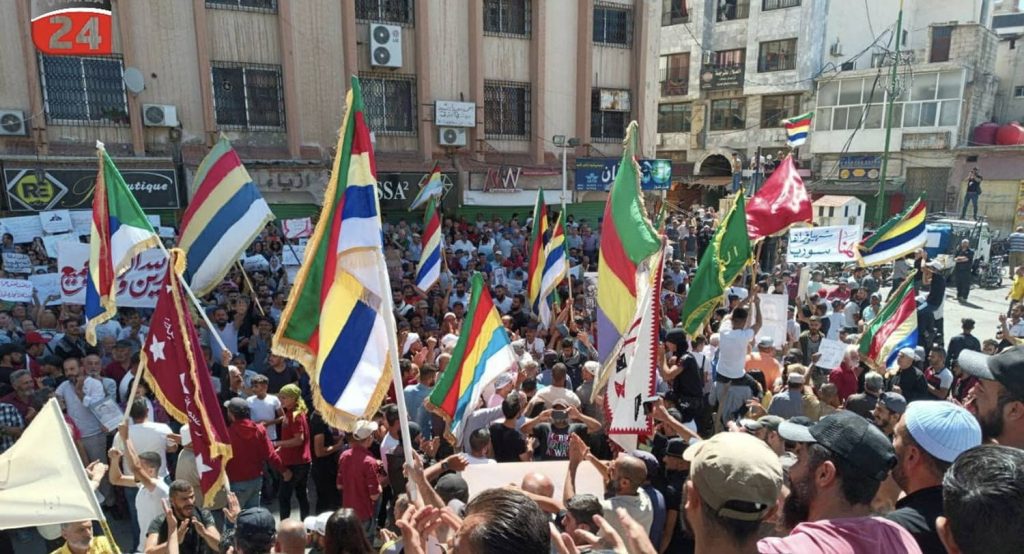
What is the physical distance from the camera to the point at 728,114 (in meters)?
32.1

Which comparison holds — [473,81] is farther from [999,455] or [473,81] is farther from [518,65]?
[999,455]

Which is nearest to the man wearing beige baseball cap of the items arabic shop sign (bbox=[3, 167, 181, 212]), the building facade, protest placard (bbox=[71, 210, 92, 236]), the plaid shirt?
the plaid shirt

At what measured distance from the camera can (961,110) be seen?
26672 mm

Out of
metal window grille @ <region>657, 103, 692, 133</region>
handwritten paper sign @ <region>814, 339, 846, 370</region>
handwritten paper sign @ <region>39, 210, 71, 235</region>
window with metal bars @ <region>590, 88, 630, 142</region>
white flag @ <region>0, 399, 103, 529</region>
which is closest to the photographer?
white flag @ <region>0, 399, 103, 529</region>

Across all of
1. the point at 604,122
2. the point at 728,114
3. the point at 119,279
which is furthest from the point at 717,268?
the point at 728,114

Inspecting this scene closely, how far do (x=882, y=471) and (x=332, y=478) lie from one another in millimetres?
4461

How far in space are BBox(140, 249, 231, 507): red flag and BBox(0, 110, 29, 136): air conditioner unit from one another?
11900mm

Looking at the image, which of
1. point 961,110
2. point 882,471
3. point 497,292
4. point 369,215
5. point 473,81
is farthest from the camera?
point 961,110

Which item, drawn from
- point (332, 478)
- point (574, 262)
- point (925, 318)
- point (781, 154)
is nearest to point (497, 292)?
point (574, 262)

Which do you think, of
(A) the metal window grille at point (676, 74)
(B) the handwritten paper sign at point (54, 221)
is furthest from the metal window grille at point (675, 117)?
(B) the handwritten paper sign at point (54, 221)

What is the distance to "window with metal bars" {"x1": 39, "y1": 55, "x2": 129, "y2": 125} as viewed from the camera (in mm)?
13531

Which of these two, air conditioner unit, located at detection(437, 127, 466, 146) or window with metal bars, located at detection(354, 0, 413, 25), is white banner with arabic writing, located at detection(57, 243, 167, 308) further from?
window with metal bars, located at detection(354, 0, 413, 25)

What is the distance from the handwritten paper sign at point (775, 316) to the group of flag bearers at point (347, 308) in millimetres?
1262

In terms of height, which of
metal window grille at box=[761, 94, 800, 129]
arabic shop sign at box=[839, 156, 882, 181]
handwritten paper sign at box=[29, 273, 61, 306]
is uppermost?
metal window grille at box=[761, 94, 800, 129]
